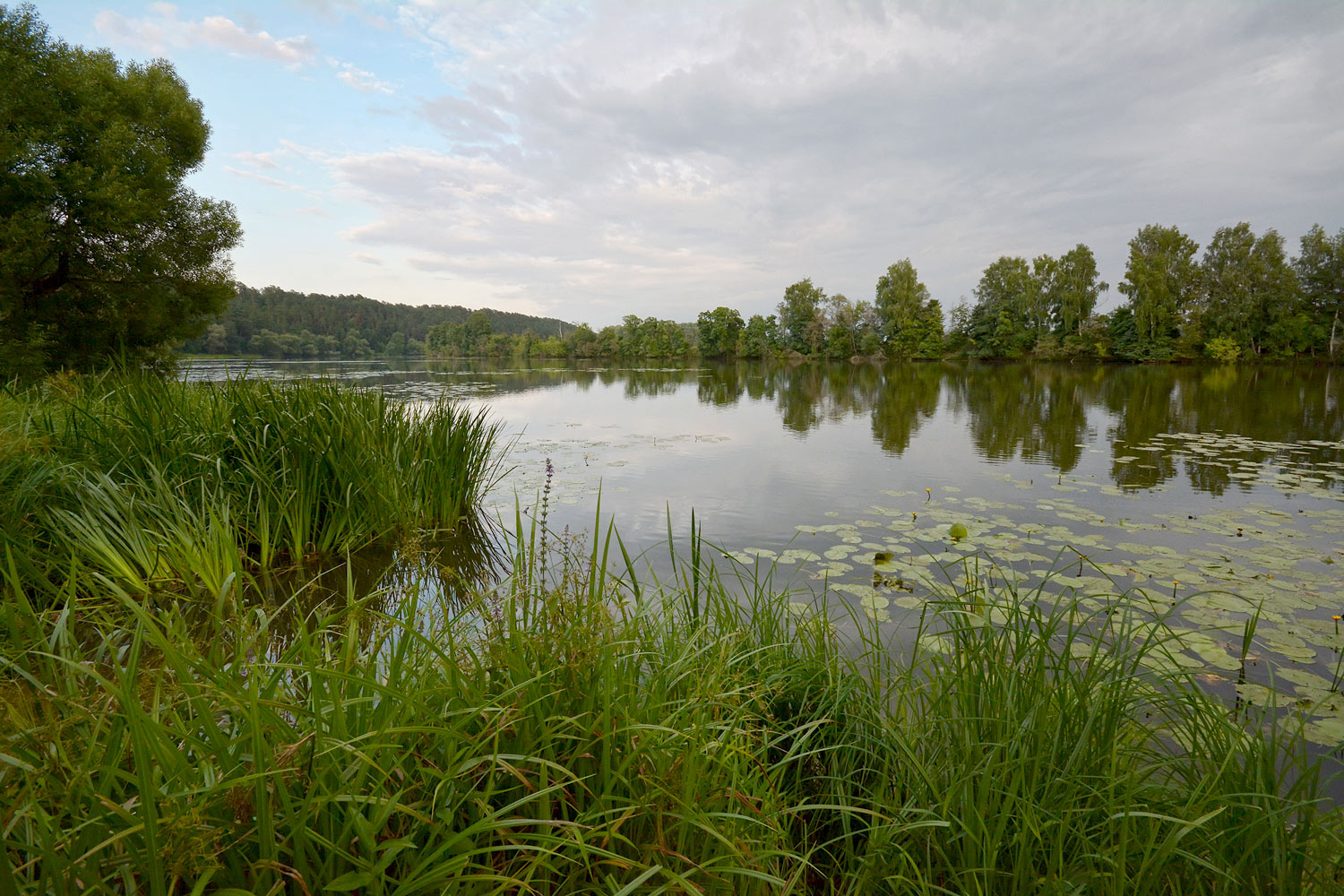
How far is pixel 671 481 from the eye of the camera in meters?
8.08

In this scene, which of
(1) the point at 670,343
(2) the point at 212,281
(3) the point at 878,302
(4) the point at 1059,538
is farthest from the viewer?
(1) the point at 670,343

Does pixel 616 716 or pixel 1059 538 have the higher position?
pixel 616 716

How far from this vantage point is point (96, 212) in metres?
11.7

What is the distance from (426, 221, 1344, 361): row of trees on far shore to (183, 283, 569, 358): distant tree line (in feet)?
142

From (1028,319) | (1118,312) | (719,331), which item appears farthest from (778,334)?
(1118,312)

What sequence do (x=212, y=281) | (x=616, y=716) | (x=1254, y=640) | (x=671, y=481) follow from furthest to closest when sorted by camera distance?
(x=212, y=281)
(x=671, y=481)
(x=1254, y=640)
(x=616, y=716)

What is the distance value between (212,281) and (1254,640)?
64.5 ft

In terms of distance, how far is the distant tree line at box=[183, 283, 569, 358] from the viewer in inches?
1640

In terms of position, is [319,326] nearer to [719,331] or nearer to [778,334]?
[719,331]

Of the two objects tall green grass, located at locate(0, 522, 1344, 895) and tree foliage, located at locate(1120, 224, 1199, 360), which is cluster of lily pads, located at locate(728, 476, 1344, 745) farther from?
Answer: tree foliage, located at locate(1120, 224, 1199, 360)

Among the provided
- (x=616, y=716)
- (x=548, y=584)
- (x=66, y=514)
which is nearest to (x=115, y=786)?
(x=616, y=716)

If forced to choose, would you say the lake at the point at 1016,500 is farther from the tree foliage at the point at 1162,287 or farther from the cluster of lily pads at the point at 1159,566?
the tree foliage at the point at 1162,287

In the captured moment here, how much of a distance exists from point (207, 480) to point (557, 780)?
12.8 ft

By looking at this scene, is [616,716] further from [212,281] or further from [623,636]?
[212,281]
